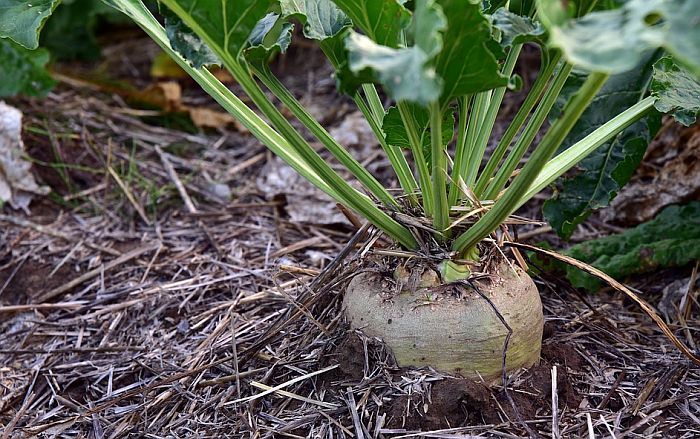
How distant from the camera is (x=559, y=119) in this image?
37.4 inches

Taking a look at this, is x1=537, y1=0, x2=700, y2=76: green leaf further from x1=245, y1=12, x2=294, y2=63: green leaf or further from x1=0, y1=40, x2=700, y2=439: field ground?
Result: x1=0, y1=40, x2=700, y2=439: field ground

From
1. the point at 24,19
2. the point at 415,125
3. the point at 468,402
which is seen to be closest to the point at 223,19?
the point at 415,125

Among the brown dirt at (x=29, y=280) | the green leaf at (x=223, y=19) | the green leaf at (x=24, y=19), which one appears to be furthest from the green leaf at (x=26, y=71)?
the green leaf at (x=223, y=19)

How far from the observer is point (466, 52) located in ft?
3.17

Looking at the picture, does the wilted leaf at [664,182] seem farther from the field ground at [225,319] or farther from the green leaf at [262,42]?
the green leaf at [262,42]

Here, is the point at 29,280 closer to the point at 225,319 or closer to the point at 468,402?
the point at 225,319

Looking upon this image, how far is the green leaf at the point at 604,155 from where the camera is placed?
5.02 ft

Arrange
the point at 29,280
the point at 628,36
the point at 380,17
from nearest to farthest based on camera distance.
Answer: the point at 628,36
the point at 380,17
the point at 29,280

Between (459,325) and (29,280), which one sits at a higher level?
(459,325)

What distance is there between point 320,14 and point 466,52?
37 cm

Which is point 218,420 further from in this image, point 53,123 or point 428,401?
point 53,123

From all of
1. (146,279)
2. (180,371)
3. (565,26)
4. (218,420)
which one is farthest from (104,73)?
(565,26)

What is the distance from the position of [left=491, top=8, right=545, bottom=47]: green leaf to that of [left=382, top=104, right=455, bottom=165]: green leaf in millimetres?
161

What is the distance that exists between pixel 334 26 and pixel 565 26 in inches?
20.1
